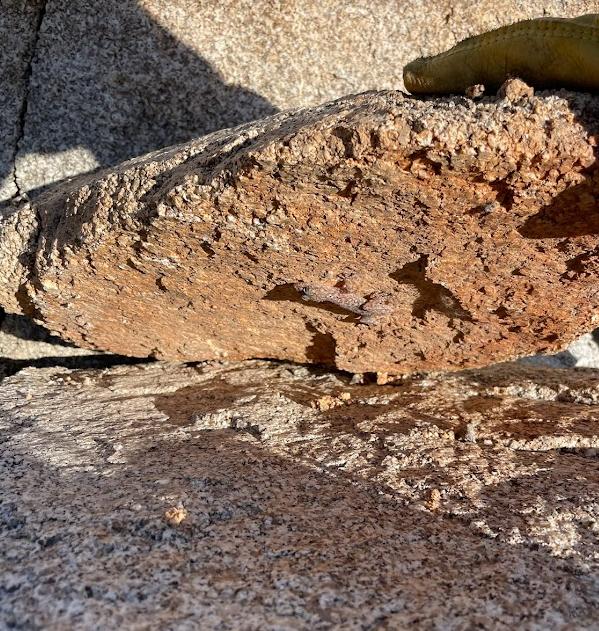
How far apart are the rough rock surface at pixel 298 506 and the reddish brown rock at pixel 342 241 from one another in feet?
0.57

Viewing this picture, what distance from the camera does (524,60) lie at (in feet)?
3.68

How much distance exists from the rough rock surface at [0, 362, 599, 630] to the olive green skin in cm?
77

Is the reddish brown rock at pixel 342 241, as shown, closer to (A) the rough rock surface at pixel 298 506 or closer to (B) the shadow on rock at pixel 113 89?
(A) the rough rock surface at pixel 298 506

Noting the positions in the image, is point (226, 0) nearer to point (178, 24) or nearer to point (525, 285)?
point (178, 24)

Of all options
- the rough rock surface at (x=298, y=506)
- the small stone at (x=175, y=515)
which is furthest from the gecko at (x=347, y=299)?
the small stone at (x=175, y=515)

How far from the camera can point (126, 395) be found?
1713mm

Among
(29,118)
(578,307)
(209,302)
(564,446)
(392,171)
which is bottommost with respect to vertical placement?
(564,446)

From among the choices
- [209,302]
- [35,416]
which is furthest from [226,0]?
[35,416]

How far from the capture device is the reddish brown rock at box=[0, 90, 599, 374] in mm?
1061

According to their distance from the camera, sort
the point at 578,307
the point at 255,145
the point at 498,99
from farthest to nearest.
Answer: the point at 578,307 → the point at 255,145 → the point at 498,99

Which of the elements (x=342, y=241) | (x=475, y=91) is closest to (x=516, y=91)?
(x=475, y=91)

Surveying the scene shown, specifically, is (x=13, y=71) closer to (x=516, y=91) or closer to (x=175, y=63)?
(x=175, y=63)

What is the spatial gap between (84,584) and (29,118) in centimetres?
164

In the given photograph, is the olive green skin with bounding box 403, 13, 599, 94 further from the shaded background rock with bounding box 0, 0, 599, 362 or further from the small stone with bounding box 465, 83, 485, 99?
the shaded background rock with bounding box 0, 0, 599, 362
